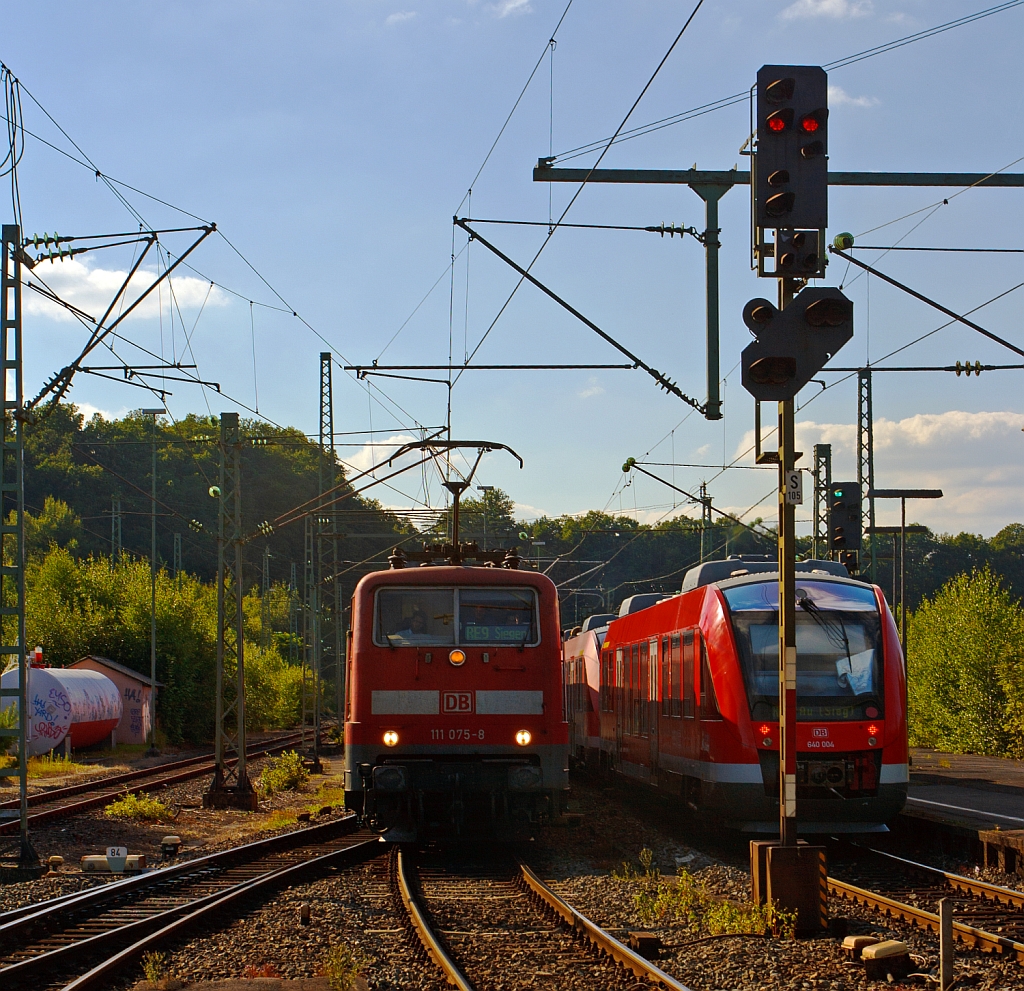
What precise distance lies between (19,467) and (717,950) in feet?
30.5

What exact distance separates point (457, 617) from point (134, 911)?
4665 mm

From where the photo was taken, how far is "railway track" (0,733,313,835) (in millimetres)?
19272

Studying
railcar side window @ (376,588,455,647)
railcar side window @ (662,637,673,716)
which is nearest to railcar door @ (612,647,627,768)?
railcar side window @ (662,637,673,716)

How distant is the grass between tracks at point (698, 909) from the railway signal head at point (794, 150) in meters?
5.05

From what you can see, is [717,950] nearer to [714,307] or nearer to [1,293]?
→ [714,307]

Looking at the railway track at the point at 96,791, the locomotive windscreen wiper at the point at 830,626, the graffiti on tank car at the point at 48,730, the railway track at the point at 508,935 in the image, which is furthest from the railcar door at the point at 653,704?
the graffiti on tank car at the point at 48,730

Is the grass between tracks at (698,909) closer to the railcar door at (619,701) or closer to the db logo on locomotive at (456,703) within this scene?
the db logo on locomotive at (456,703)

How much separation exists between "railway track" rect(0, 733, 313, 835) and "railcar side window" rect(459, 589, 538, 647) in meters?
5.54

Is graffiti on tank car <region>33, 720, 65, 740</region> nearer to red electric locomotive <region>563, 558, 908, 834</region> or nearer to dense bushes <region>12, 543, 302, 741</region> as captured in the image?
dense bushes <region>12, 543, 302, 741</region>

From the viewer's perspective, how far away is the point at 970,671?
3694 centimetres

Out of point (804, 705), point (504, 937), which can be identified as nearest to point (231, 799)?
point (804, 705)

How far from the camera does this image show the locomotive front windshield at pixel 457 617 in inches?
535

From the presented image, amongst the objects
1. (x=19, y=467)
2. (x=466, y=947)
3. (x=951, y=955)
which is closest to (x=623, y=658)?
(x=19, y=467)

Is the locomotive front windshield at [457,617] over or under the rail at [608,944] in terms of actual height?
over
